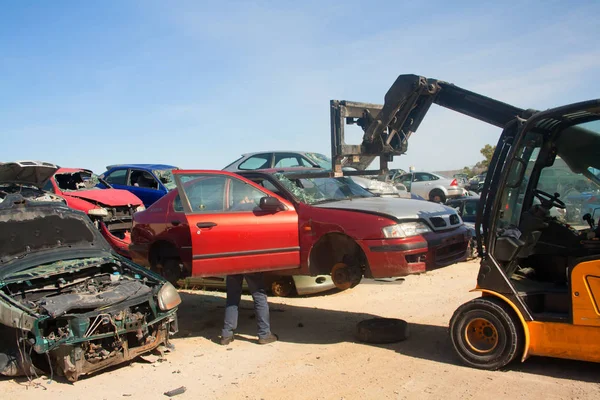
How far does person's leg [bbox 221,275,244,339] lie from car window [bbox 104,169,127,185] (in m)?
8.26

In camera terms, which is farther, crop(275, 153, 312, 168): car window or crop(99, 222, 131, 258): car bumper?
crop(275, 153, 312, 168): car window

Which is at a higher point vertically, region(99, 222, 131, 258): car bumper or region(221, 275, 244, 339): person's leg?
region(99, 222, 131, 258): car bumper

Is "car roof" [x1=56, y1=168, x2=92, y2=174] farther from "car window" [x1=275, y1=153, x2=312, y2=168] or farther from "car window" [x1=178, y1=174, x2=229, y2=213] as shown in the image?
"car window" [x1=178, y1=174, x2=229, y2=213]

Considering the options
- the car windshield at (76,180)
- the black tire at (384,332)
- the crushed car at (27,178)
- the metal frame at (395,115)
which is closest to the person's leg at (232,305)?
the black tire at (384,332)

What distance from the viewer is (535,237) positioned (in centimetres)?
519

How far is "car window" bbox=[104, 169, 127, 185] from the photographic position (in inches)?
549

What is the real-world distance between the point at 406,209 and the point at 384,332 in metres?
1.46

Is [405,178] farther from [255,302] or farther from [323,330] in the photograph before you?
[255,302]

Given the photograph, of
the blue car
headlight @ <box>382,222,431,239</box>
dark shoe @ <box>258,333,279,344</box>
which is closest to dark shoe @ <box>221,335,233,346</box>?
dark shoe @ <box>258,333,279,344</box>

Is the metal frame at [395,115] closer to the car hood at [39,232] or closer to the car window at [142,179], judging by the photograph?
the car hood at [39,232]

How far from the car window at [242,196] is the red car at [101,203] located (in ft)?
15.1

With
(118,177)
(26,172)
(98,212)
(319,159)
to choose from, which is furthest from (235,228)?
(118,177)

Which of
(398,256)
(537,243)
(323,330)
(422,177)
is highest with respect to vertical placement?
(422,177)

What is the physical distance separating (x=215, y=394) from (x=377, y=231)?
2.39 metres
